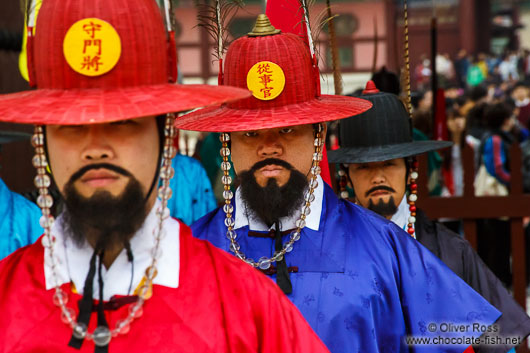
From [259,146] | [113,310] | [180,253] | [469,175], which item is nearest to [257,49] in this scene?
[259,146]

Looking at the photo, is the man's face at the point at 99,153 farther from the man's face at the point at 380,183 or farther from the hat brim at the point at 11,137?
the hat brim at the point at 11,137

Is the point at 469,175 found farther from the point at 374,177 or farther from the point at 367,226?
the point at 367,226

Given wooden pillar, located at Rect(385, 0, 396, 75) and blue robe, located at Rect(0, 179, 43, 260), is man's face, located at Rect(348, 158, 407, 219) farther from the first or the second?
wooden pillar, located at Rect(385, 0, 396, 75)

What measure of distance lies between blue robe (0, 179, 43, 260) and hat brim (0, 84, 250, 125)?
1872 millimetres

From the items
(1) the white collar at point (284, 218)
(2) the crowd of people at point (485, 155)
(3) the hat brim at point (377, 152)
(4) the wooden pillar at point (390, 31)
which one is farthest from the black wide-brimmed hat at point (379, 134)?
(4) the wooden pillar at point (390, 31)

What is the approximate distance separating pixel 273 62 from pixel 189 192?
2.27m

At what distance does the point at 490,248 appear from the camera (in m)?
5.65

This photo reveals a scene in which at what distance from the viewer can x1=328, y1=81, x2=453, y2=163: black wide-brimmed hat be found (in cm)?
363

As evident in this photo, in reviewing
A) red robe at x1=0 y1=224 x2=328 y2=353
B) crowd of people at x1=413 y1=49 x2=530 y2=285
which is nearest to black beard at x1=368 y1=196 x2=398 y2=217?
red robe at x1=0 y1=224 x2=328 y2=353

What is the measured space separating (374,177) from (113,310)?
194 centimetres

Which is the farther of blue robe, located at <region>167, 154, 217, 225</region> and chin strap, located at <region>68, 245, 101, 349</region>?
blue robe, located at <region>167, 154, 217, 225</region>

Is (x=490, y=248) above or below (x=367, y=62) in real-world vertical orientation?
below

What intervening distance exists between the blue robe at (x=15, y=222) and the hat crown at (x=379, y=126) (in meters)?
1.56

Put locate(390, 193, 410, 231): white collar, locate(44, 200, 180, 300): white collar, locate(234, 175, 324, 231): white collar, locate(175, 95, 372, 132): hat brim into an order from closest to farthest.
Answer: locate(44, 200, 180, 300): white collar → locate(175, 95, 372, 132): hat brim → locate(234, 175, 324, 231): white collar → locate(390, 193, 410, 231): white collar
